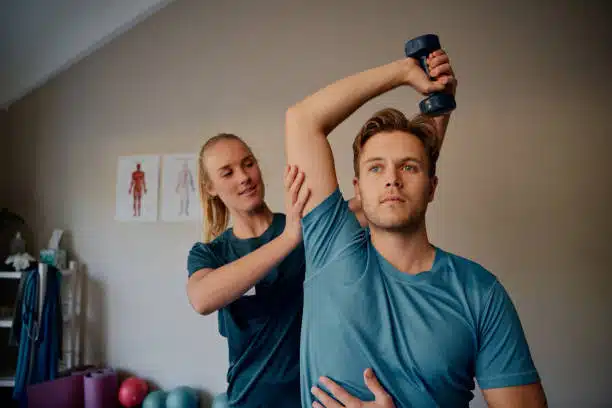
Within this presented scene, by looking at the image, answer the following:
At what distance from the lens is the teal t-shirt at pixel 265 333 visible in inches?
54.2

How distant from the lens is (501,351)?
93 cm

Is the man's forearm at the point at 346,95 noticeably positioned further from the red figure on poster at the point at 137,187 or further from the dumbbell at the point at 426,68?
the red figure on poster at the point at 137,187

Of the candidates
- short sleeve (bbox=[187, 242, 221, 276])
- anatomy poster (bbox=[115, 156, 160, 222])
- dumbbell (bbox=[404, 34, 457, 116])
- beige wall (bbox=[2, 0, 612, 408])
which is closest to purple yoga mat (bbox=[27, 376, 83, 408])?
beige wall (bbox=[2, 0, 612, 408])

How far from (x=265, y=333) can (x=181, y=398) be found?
6.81 feet

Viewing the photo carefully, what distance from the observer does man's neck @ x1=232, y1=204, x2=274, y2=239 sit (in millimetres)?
1511

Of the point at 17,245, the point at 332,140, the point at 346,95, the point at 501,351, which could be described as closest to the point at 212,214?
the point at 346,95

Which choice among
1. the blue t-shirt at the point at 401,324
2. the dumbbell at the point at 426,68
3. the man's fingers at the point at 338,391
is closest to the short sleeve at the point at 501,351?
the blue t-shirt at the point at 401,324

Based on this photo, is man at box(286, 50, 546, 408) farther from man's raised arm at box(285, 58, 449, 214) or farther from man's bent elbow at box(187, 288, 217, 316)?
man's bent elbow at box(187, 288, 217, 316)

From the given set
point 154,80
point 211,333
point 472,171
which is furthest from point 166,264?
point 472,171

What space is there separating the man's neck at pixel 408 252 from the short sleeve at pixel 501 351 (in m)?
0.16

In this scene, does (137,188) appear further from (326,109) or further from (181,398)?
(326,109)

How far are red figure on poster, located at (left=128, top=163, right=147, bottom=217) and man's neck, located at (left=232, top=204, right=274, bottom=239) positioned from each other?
2340mm

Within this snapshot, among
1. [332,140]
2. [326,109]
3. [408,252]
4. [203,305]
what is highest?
[332,140]

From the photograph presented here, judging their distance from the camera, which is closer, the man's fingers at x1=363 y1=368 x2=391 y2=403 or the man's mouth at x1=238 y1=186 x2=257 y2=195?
the man's fingers at x1=363 y1=368 x2=391 y2=403
